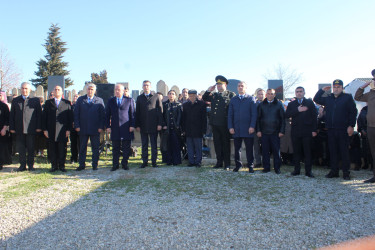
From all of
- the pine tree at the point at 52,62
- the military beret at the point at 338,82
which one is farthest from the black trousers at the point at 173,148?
the pine tree at the point at 52,62

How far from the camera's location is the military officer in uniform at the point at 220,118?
6.84 meters

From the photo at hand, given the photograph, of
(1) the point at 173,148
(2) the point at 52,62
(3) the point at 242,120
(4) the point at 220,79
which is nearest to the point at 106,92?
(1) the point at 173,148

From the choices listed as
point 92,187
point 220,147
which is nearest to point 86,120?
point 92,187

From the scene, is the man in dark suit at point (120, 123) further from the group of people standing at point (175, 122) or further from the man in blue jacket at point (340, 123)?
the man in blue jacket at point (340, 123)

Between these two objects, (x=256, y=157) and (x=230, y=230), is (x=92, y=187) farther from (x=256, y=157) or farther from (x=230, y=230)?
(x=256, y=157)

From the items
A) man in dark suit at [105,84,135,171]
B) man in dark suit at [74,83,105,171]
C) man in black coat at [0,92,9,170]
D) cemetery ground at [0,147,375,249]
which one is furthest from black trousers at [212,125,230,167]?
man in black coat at [0,92,9,170]

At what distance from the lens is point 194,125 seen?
23.3ft

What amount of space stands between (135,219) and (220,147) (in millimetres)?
3837

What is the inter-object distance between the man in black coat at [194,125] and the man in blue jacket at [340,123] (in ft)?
9.59

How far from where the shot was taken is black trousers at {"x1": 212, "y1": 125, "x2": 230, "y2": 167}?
685cm

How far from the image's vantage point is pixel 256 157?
7.29 metres

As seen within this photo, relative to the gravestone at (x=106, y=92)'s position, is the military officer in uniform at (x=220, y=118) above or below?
below

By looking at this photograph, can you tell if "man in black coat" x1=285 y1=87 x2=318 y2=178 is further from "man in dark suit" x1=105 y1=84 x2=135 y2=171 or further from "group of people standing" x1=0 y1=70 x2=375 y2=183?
"man in dark suit" x1=105 y1=84 x2=135 y2=171

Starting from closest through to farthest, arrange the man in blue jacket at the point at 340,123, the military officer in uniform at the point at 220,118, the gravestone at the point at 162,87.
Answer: the man in blue jacket at the point at 340,123, the military officer in uniform at the point at 220,118, the gravestone at the point at 162,87
